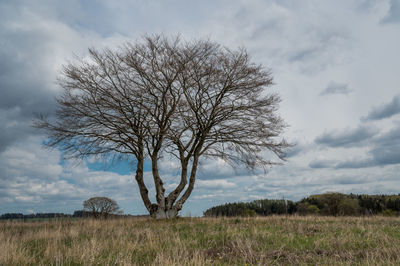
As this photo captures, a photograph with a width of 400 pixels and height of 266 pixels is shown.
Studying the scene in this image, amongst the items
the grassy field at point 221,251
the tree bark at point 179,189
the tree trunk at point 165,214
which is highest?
the tree bark at point 179,189

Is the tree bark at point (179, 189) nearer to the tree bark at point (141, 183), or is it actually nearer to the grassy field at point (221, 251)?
the tree bark at point (141, 183)

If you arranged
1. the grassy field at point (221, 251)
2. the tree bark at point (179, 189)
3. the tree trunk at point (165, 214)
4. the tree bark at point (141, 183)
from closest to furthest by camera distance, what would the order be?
the grassy field at point (221, 251) < the tree trunk at point (165, 214) < the tree bark at point (179, 189) < the tree bark at point (141, 183)

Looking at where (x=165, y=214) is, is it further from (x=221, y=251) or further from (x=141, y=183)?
(x=221, y=251)

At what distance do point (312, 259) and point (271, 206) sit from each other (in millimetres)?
40721

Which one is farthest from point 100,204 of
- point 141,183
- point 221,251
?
point 221,251

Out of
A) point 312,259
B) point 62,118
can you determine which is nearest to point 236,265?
point 312,259

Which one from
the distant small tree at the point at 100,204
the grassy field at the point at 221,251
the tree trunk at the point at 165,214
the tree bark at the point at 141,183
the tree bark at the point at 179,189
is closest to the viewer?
the grassy field at the point at 221,251

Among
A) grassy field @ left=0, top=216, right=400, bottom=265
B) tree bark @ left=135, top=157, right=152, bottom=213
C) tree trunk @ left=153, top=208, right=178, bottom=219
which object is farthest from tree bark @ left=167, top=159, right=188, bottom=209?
grassy field @ left=0, top=216, right=400, bottom=265

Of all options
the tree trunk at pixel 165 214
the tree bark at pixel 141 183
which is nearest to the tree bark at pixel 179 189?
the tree trunk at pixel 165 214

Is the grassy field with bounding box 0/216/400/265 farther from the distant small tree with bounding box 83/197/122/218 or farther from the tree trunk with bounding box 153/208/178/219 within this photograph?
the distant small tree with bounding box 83/197/122/218

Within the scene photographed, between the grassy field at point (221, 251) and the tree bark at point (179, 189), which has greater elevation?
the tree bark at point (179, 189)

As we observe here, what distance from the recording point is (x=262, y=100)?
17125 millimetres

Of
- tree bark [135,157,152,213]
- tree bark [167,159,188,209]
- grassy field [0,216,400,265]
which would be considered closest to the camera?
grassy field [0,216,400,265]

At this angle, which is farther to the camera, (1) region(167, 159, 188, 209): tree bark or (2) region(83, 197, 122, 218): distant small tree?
(2) region(83, 197, 122, 218): distant small tree
